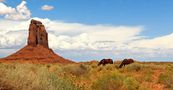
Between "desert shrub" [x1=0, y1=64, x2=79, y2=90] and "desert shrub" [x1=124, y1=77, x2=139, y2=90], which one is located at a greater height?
"desert shrub" [x1=0, y1=64, x2=79, y2=90]

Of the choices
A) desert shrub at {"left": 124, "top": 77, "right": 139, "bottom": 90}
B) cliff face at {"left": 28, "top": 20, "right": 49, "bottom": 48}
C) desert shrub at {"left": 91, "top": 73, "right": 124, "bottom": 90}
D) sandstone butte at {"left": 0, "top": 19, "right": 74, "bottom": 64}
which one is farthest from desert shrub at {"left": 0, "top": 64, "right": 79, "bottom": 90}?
cliff face at {"left": 28, "top": 20, "right": 49, "bottom": 48}

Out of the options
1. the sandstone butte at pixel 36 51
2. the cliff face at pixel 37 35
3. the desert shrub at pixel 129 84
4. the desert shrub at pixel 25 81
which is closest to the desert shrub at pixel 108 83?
the desert shrub at pixel 129 84

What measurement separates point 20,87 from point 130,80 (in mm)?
9038

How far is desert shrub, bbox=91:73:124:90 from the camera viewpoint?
1686 cm

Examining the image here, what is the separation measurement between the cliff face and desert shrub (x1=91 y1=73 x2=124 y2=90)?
81.9 metres

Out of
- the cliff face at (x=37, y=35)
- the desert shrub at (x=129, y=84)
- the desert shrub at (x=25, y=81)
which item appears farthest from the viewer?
the cliff face at (x=37, y=35)

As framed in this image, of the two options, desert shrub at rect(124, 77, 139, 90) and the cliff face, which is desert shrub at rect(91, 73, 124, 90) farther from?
the cliff face

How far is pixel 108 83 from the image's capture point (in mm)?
16938

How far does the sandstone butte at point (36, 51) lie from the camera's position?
91250mm

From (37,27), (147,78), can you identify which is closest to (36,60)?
(37,27)

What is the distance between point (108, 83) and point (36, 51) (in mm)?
78380

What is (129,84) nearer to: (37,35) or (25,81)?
(25,81)

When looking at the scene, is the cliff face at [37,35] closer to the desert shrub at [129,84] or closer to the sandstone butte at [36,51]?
the sandstone butte at [36,51]

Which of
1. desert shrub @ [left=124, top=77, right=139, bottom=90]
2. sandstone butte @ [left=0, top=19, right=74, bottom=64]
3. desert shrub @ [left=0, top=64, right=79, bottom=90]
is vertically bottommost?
desert shrub @ [left=124, top=77, right=139, bottom=90]
